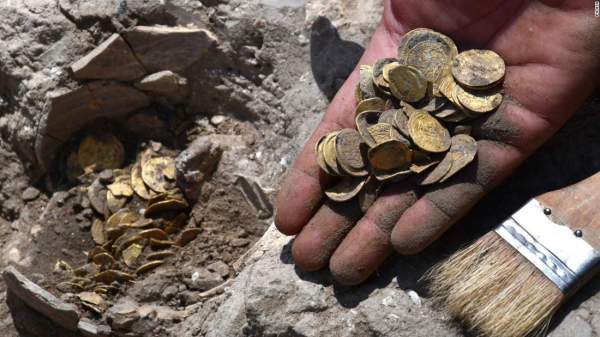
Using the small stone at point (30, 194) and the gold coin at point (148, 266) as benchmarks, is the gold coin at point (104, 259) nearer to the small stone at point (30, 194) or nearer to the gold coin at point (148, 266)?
the gold coin at point (148, 266)

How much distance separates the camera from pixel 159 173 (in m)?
3.24

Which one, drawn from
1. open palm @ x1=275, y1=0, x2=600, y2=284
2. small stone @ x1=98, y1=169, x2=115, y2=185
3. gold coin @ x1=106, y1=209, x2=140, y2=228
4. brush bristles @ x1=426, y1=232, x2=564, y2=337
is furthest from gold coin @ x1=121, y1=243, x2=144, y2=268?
brush bristles @ x1=426, y1=232, x2=564, y2=337

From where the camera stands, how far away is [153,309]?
2.85 metres

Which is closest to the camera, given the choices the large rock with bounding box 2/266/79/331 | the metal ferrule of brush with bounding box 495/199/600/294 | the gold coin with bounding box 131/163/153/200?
the metal ferrule of brush with bounding box 495/199/600/294

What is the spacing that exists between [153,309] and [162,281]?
119 mm

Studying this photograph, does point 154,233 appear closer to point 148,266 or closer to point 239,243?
point 148,266

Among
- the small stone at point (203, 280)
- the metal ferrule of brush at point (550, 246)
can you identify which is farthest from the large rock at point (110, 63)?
the metal ferrule of brush at point (550, 246)

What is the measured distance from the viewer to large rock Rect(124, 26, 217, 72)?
3.19 meters

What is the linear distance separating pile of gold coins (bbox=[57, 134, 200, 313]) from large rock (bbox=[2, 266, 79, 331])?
0.09m

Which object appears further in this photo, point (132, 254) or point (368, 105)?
point (132, 254)

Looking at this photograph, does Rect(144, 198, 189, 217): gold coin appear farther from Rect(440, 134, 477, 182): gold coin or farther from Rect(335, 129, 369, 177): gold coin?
Rect(440, 134, 477, 182): gold coin

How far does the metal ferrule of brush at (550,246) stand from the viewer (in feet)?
7.33

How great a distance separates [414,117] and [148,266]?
127 centimetres

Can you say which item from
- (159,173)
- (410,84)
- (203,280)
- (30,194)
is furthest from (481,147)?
(30,194)
